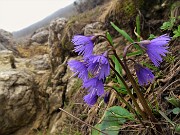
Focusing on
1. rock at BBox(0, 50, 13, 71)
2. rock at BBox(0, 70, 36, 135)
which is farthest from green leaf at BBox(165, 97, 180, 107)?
rock at BBox(0, 50, 13, 71)

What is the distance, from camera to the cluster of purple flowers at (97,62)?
102 cm

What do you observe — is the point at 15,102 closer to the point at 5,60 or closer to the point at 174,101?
the point at 5,60

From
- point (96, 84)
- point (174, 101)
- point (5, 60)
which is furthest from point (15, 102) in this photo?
point (96, 84)

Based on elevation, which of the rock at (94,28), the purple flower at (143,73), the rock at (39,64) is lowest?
the rock at (39,64)

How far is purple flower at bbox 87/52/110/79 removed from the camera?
3.30 ft

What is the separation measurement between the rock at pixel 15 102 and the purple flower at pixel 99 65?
3417mm

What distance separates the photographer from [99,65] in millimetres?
1024

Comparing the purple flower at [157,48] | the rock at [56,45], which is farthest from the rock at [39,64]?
the purple flower at [157,48]

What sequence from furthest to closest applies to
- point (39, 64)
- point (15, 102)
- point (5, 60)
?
point (39, 64) < point (5, 60) < point (15, 102)

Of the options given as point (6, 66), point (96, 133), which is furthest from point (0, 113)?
point (96, 133)

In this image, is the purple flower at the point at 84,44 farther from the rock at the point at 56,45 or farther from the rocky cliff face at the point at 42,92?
the rock at the point at 56,45

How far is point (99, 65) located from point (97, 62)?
0.01 m

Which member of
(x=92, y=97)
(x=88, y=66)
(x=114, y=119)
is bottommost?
(x=114, y=119)

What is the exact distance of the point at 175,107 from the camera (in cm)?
146
